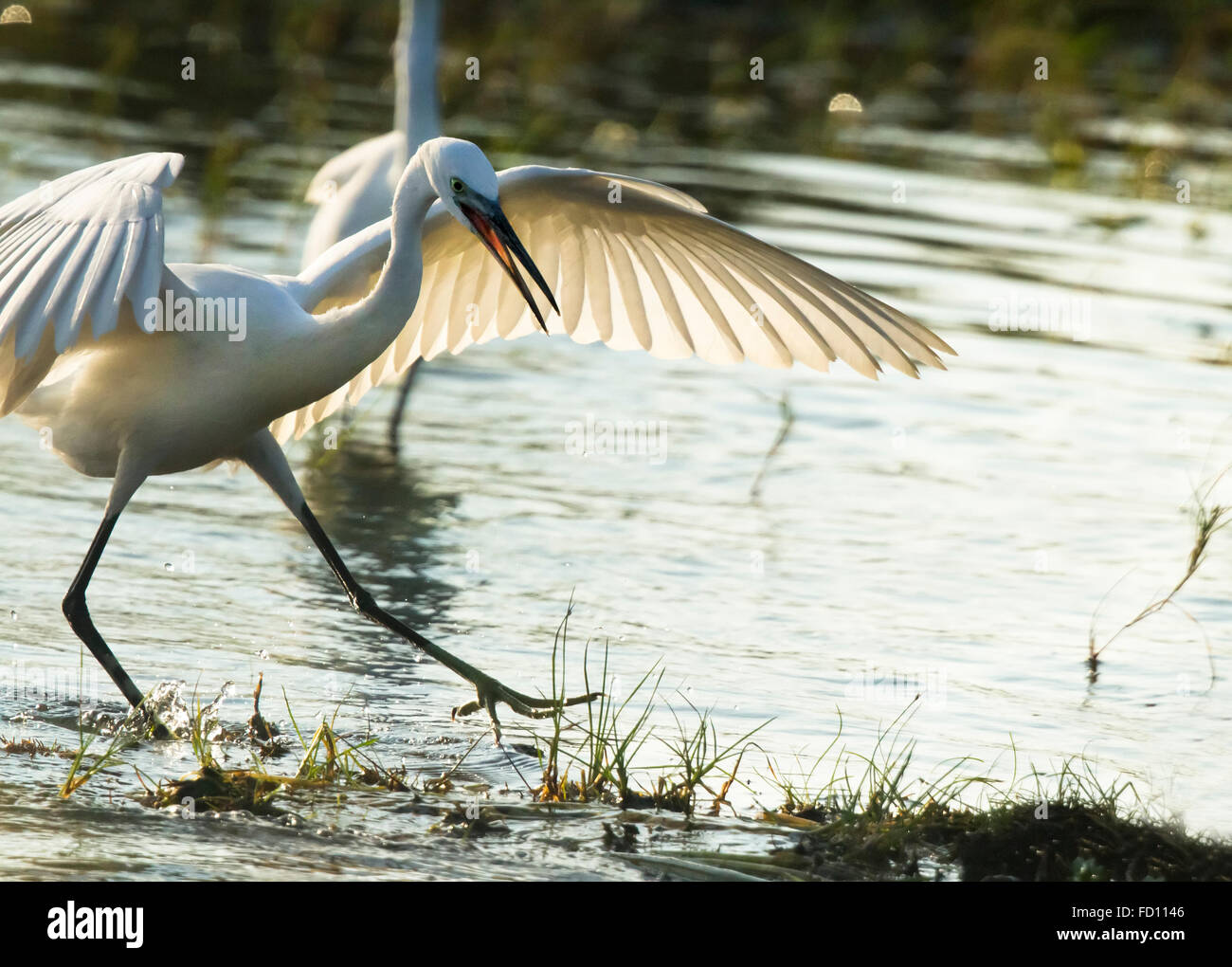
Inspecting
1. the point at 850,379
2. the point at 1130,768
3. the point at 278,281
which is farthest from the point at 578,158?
the point at 1130,768

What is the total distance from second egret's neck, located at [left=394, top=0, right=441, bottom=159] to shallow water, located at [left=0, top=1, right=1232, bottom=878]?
1186 millimetres

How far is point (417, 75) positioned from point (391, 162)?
69 centimetres

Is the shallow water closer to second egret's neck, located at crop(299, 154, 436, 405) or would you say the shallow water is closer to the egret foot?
the egret foot

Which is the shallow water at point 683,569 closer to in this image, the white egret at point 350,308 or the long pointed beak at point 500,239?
the white egret at point 350,308

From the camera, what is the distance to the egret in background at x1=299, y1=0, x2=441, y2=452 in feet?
24.8

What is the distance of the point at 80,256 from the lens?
3.88 m

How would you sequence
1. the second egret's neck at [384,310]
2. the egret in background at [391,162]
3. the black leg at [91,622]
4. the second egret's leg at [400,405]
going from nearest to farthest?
the second egret's neck at [384,310], the black leg at [91,622], the egret in background at [391,162], the second egret's leg at [400,405]

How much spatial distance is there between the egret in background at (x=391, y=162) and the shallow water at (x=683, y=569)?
0.87m

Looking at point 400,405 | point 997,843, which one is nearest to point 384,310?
point 997,843

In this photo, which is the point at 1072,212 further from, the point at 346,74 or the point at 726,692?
the point at 726,692

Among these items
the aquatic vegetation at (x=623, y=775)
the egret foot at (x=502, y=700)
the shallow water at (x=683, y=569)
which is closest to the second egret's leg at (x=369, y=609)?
the egret foot at (x=502, y=700)

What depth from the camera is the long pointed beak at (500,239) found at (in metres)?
4.48

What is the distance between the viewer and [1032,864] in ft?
12.9

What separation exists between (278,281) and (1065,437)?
4.10 metres
